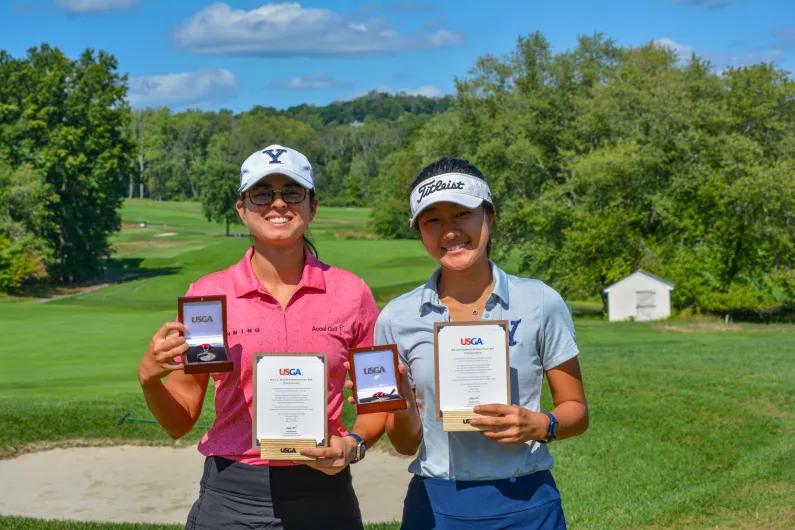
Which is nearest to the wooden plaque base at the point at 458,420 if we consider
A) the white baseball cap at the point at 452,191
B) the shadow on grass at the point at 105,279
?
the white baseball cap at the point at 452,191

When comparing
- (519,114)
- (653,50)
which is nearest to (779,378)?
(519,114)

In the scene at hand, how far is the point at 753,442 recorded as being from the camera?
31.4ft

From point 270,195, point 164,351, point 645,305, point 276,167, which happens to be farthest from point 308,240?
point 645,305

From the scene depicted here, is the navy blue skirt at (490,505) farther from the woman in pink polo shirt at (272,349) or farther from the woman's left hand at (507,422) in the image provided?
the woman in pink polo shirt at (272,349)

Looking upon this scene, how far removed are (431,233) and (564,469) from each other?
5942mm

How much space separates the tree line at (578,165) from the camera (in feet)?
131

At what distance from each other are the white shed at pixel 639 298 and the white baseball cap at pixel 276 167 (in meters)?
32.7

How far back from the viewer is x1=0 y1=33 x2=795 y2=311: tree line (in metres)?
39.8

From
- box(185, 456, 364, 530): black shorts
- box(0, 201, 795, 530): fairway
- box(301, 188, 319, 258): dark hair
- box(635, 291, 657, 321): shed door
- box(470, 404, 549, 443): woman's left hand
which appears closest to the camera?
box(470, 404, 549, 443): woman's left hand

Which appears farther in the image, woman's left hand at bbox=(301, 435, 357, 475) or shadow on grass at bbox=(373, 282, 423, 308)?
shadow on grass at bbox=(373, 282, 423, 308)

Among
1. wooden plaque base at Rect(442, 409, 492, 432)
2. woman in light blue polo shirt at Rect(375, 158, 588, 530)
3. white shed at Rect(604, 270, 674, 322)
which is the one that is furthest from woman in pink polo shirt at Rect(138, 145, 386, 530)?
white shed at Rect(604, 270, 674, 322)

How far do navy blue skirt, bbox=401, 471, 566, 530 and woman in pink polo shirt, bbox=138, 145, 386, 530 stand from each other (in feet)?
1.05

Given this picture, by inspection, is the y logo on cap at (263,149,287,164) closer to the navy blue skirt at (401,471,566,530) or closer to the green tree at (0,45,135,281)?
the navy blue skirt at (401,471,566,530)

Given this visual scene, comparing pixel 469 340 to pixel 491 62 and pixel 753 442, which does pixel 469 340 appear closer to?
pixel 753 442
